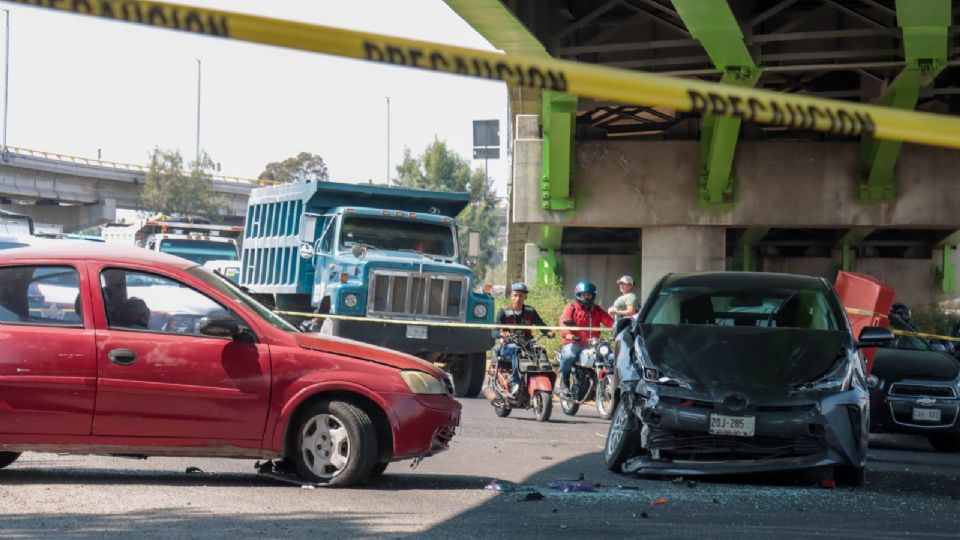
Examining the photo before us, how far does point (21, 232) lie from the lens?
112ft

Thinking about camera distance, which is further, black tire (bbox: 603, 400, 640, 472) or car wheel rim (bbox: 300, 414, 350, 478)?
black tire (bbox: 603, 400, 640, 472)

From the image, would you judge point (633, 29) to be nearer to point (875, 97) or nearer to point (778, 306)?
point (875, 97)

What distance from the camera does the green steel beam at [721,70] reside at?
16.5 meters

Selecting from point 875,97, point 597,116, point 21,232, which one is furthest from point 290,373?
point 21,232

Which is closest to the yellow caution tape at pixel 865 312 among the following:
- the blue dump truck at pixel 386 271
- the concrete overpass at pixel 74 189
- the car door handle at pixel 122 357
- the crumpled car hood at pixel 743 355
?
the crumpled car hood at pixel 743 355

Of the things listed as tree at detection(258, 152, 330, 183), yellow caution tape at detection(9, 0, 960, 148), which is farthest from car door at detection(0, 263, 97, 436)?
tree at detection(258, 152, 330, 183)

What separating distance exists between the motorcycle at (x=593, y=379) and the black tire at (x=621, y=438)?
517 cm

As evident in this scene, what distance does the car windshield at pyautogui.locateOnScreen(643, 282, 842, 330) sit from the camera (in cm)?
1149

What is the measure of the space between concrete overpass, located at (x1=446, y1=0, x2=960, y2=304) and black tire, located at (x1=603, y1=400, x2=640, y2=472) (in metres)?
6.93

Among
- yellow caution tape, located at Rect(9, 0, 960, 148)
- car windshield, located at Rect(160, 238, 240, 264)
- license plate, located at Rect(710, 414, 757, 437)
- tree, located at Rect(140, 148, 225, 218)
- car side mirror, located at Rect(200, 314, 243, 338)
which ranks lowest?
license plate, located at Rect(710, 414, 757, 437)

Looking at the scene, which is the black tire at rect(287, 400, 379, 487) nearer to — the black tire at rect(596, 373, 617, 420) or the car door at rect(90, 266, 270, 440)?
the car door at rect(90, 266, 270, 440)

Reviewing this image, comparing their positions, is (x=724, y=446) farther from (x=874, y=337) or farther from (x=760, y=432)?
(x=874, y=337)

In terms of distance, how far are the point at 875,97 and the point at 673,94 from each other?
60.5ft

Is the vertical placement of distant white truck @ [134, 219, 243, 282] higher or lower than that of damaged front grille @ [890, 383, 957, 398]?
higher
